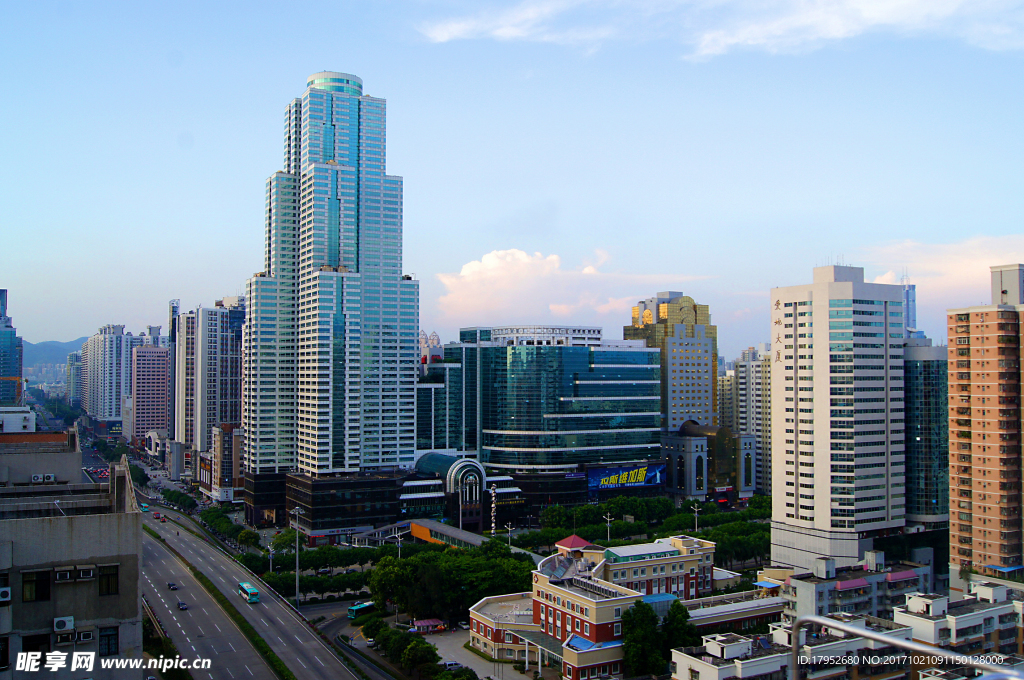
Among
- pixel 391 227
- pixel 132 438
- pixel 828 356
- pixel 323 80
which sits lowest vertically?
pixel 132 438

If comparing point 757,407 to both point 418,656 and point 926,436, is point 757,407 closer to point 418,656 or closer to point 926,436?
point 926,436

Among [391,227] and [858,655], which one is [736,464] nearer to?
[391,227]

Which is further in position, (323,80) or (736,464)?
(736,464)

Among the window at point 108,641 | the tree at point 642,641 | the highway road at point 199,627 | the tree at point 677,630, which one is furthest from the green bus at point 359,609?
the window at point 108,641

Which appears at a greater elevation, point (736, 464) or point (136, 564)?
point (136, 564)

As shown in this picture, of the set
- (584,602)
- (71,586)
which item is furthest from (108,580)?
(584,602)

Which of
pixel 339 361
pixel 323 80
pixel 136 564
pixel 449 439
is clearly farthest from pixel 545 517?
pixel 136 564

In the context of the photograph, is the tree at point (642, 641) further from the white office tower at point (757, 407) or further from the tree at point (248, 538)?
the white office tower at point (757, 407)
